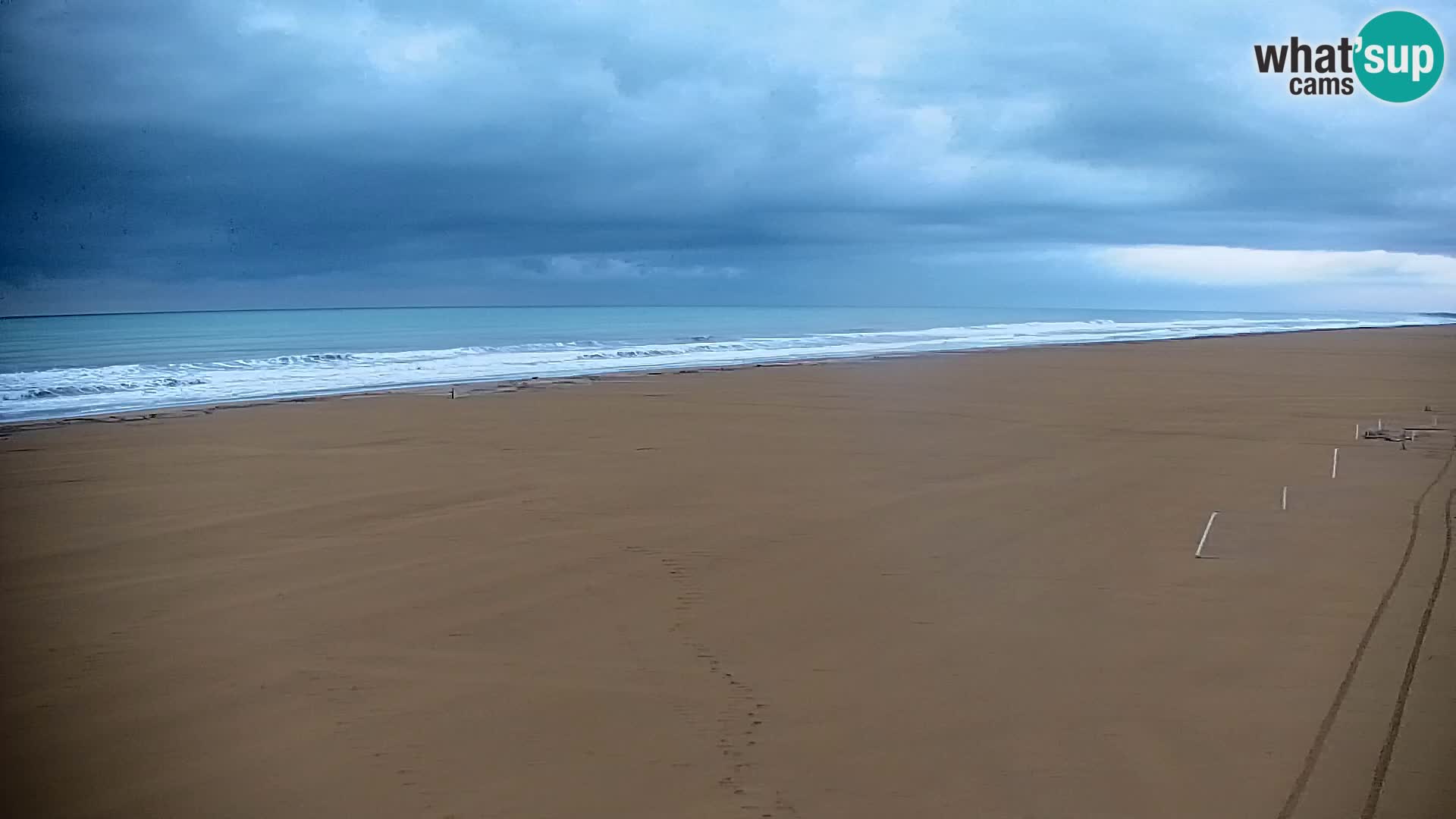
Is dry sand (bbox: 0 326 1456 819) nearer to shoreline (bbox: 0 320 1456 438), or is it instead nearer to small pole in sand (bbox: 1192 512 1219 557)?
small pole in sand (bbox: 1192 512 1219 557)

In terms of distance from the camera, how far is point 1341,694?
3.45m

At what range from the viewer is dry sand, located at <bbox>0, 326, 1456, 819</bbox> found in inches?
114

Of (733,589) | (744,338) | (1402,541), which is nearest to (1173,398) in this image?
(1402,541)

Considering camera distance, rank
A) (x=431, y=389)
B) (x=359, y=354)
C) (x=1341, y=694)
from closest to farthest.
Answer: (x=1341, y=694) → (x=431, y=389) → (x=359, y=354)

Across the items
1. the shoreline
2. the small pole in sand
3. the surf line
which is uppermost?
the shoreline

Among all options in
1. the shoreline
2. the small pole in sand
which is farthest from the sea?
the small pole in sand

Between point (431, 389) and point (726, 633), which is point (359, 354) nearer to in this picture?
point (431, 389)

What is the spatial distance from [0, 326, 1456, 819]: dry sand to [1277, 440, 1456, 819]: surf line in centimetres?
2

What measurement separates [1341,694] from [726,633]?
2346 millimetres

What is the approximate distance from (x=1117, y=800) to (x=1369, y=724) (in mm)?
1122

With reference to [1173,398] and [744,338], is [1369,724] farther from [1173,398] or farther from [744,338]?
[744,338]

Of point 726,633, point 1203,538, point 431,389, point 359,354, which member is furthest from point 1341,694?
point 359,354

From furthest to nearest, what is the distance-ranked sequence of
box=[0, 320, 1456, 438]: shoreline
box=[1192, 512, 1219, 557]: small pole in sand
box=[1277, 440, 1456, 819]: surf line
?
box=[0, 320, 1456, 438]: shoreline → box=[1192, 512, 1219, 557]: small pole in sand → box=[1277, 440, 1456, 819]: surf line

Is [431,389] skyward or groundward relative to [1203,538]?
skyward
